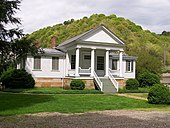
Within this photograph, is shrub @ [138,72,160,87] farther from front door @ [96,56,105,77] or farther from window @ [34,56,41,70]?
window @ [34,56,41,70]

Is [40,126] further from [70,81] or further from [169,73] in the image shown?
[169,73]

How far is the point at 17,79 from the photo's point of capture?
26.3m

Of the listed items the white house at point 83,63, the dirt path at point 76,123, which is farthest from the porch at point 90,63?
the dirt path at point 76,123

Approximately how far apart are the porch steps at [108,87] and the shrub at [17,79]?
748 cm

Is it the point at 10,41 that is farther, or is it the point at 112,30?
the point at 112,30

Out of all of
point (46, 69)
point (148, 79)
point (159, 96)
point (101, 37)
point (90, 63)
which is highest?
point (101, 37)

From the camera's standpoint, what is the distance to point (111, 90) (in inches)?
1046

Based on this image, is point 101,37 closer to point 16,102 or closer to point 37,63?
point 37,63

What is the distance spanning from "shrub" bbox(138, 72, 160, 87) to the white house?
3.79m

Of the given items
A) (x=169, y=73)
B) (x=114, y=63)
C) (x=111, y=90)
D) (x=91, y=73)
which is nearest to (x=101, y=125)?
(x=111, y=90)

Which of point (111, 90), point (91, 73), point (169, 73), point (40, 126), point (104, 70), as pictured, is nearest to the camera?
point (40, 126)

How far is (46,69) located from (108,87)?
292 inches

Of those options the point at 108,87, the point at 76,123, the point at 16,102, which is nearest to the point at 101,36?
the point at 108,87

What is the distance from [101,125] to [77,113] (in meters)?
3.40
